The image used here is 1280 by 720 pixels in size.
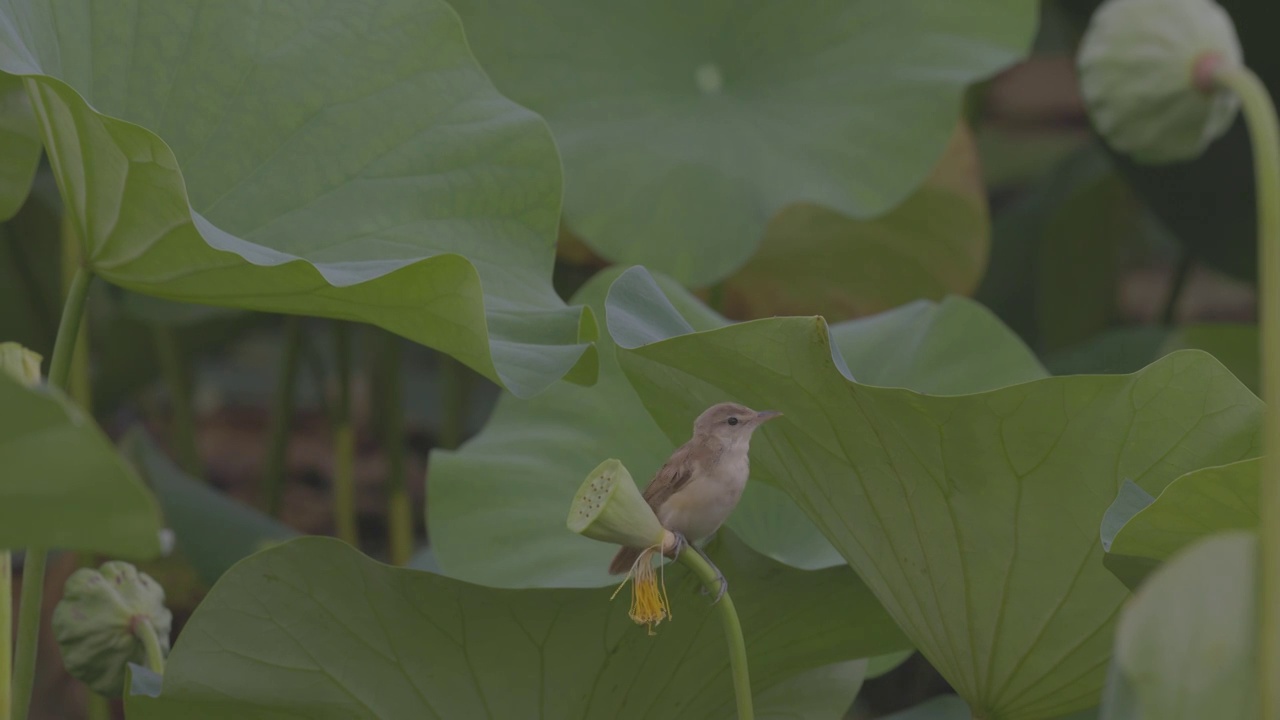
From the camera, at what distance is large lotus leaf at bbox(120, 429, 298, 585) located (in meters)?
1.51

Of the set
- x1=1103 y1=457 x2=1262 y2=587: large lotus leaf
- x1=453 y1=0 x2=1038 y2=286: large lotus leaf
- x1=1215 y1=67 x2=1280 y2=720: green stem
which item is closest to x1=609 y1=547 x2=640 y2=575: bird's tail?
x1=1103 y1=457 x2=1262 y2=587: large lotus leaf

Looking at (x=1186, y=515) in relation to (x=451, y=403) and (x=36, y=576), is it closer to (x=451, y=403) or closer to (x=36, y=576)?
(x=36, y=576)

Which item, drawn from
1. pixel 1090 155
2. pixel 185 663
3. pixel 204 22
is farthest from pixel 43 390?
pixel 1090 155

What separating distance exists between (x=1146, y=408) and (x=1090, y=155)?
1746 mm

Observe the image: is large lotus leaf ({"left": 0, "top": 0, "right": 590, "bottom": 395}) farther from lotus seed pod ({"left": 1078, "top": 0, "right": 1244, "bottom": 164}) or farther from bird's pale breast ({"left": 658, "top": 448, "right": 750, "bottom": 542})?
lotus seed pod ({"left": 1078, "top": 0, "right": 1244, "bottom": 164})

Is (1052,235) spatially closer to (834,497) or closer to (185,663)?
(834,497)

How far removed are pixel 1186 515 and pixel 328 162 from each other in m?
0.58

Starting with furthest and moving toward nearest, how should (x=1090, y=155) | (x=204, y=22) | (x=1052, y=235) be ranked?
(x=1090, y=155) → (x=1052, y=235) → (x=204, y=22)

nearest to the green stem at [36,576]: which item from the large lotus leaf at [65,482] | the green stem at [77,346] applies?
the large lotus leaf at [65,482]

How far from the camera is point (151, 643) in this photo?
83 centimetres

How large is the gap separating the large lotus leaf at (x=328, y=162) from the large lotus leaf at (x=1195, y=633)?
0.38 m

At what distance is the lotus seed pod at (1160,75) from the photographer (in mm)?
555

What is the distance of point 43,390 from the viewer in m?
0.45

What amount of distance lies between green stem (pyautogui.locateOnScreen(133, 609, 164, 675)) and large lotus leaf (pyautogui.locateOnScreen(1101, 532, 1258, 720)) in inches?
23.7
